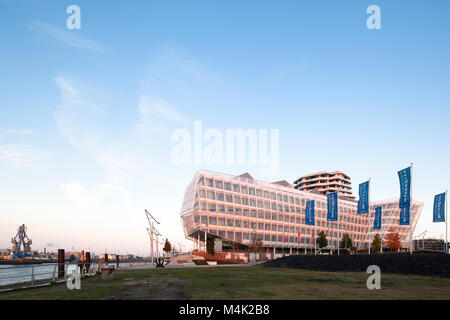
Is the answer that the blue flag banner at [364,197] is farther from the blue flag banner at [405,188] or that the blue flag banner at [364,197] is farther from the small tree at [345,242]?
the small tree at [345,242]

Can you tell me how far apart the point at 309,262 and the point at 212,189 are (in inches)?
2206

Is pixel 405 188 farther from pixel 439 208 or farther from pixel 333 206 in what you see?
pixel 333 206

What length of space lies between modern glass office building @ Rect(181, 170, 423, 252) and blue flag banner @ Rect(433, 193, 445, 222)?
37166mm

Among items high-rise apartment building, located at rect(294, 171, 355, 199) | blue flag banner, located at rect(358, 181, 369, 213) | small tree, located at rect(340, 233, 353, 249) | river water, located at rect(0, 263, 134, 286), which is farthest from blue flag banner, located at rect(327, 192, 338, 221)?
high-rise apartment building, located at rect(294, 171, 355, 199)

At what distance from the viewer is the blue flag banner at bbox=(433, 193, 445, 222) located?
4434cm

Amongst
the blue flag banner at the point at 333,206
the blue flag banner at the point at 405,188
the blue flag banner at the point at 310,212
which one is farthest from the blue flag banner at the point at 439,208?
the blue flag banner at the point at 310,212

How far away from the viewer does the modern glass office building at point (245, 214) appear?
95.1 metres

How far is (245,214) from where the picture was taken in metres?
102

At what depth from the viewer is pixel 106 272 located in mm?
25109

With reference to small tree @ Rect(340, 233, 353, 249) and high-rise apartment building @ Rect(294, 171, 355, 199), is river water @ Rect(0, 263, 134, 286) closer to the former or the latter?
small tree @ Rect(340, 233, 353, 249)

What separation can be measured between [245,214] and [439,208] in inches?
2439

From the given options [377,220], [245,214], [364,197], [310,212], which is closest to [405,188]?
[364,197]

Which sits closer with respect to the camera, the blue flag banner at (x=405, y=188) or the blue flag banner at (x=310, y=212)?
the blue flag banner at (x=405, y=188)

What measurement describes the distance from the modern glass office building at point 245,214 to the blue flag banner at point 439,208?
122 feet
